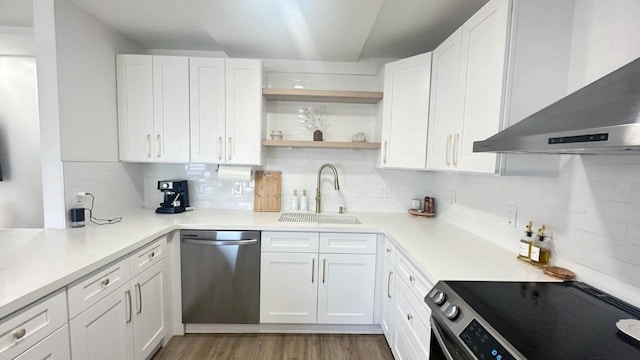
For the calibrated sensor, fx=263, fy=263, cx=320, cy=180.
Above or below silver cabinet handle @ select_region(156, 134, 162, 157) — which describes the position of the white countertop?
below

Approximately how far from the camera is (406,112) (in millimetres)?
2127

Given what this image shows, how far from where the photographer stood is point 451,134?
1678 mm

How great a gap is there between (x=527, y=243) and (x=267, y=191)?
6.63 feet

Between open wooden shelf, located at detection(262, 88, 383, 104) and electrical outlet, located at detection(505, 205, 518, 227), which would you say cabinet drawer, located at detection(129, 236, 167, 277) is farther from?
electrical outlet, located at detection(505, 205, 518, 227)

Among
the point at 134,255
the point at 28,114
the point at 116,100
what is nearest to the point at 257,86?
the point at 116,100

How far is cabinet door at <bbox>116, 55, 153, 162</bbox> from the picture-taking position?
2.21 meters

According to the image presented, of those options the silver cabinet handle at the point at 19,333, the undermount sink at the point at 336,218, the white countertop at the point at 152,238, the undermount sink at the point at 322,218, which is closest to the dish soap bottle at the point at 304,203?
the undermount sink at the point at 322,218

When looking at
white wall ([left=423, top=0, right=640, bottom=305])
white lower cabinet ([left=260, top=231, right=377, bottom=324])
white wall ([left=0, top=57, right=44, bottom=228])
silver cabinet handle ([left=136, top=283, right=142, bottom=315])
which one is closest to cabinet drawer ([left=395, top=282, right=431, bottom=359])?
white lower cabinet ([left=260, top=231, right=377, bottom=324])

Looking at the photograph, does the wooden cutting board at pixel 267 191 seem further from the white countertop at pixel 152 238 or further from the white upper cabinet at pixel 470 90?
the white upper cabinet at pixel 470 90

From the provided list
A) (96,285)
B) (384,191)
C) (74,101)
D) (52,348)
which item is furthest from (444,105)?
(74,101)

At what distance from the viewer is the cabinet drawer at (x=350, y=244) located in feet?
6.87

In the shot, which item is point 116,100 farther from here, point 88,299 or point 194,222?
point 88,299

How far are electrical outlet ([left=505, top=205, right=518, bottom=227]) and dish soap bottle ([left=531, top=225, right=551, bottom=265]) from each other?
208mm

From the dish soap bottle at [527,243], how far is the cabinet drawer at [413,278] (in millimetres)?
552
